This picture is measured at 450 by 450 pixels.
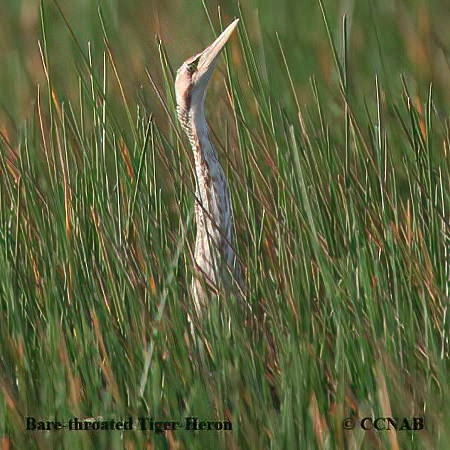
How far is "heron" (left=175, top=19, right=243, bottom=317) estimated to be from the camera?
2945 millimetres

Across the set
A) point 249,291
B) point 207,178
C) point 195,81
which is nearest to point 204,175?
point 207,178

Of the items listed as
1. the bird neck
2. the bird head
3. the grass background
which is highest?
the bird head

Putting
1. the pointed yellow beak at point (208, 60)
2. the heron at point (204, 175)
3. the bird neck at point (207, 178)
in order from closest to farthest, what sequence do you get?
1. the heron at point (204, 175)
2. the bird neck at point (207, 178)
3. the pointed yellow beak at point (208, 60)

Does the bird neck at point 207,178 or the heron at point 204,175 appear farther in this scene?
the bird neck at point 207,178

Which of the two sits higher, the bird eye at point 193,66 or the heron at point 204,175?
the bird eye at point 193,66

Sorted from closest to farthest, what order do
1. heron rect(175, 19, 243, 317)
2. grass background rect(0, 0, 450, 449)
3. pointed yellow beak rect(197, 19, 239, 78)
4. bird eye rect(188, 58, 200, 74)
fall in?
grass background rect(0, 0, 450, 449)
heron rect(175, 19, 243, 317)
pointed yellow beak rect(197, 19, 239, 78)
bird eye rect(188, 58, 200, 74)

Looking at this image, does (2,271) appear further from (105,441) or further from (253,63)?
(253,63)

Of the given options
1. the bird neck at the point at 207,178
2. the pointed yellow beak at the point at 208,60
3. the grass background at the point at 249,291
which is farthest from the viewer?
the pointed yellow beak at the point at 208,60

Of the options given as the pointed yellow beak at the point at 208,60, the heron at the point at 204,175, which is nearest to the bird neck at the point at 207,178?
the heron at the point at 204,175

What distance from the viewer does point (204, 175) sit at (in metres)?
3.18

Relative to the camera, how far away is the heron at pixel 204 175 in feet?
9.66

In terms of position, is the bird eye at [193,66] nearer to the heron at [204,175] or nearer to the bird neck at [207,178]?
the heron at [204,175]

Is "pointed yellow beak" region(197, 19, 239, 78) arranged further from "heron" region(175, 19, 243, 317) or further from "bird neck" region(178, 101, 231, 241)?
"bird neck" region(178, 101, 231, 241)

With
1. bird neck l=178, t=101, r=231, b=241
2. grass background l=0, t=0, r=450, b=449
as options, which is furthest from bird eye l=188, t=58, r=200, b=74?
grass background l=0, t=0, r=450, b=449
